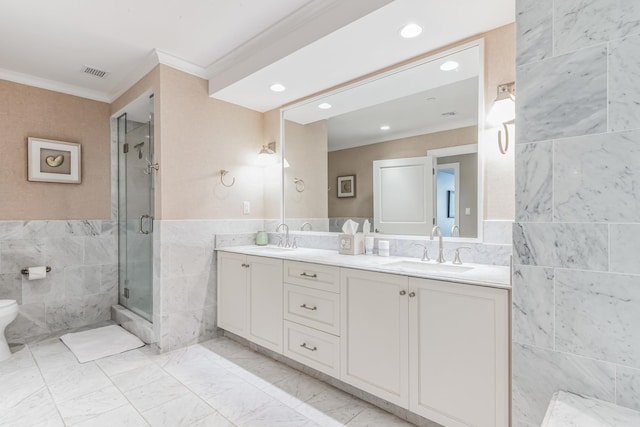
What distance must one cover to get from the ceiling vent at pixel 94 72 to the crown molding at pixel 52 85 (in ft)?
1.52

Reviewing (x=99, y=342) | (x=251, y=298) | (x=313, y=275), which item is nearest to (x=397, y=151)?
(x=313, y=275)

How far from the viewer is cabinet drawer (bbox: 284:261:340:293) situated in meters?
2.05

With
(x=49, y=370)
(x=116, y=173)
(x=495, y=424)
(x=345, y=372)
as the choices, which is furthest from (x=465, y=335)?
(x=116, y=173)

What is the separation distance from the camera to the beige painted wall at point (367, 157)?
2219 millimetres

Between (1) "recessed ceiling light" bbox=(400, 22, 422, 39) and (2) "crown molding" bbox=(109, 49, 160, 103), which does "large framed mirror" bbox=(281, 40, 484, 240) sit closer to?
(1) "recessed ceiling light" bbox=(400, 22, 422, 39)

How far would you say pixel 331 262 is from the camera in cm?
207

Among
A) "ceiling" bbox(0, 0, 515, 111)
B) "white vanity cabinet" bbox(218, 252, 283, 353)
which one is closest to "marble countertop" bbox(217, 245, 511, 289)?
"white vanity cabinet" bbox(218, 252, 283, 353)

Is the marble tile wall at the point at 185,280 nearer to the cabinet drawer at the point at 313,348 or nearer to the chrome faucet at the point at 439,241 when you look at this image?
the cabinet drawer at the point at 313,348

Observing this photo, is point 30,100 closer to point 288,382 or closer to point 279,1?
point 279,1

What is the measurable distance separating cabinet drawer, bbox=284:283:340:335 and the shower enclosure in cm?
149

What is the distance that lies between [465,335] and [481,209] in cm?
85

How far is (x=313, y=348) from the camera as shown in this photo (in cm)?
216

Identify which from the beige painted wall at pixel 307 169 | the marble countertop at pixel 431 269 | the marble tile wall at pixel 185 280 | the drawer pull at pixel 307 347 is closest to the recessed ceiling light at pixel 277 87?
the beige painted wall at pixel 307 169

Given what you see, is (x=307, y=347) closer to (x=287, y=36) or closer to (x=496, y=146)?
(x=496, y=146)
